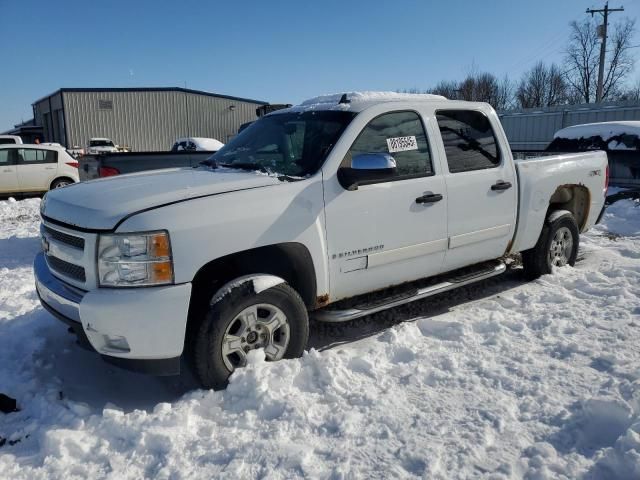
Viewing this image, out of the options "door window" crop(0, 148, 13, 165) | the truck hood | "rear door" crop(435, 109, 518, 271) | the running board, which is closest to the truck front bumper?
the truck hood

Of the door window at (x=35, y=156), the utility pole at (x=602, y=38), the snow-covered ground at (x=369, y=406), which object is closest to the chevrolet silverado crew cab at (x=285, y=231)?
the snow-covered ground at (x=369, y=406)

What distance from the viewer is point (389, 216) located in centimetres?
382

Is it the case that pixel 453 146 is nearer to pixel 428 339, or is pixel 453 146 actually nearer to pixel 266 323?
pixel 428 339

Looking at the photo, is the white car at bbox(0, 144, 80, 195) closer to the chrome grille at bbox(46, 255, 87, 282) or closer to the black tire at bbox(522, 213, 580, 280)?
the chrome grille at bbox(46, 255, 87, 282)

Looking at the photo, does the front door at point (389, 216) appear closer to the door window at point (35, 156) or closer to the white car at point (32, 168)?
the white car at point (32, 168)

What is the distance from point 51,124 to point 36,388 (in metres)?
44.8

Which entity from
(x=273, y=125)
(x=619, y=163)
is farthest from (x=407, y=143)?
(x=619, y=163)

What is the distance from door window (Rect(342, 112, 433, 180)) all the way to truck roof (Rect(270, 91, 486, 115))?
6.0 inches

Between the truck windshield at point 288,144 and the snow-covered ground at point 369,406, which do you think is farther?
the truck windshield at point 288,144

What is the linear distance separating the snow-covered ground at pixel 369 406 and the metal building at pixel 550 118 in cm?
1889

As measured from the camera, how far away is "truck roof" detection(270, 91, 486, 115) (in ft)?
13.1

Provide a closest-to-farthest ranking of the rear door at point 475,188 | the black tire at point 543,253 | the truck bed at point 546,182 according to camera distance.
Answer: the rear door at point 475,188 < the truck bed at point 546,182 < the black tire at point 543,253

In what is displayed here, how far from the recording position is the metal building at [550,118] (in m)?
20.0

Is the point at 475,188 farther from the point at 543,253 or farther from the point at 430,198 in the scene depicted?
the point at 543,253
